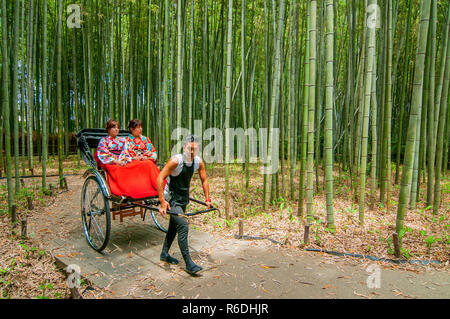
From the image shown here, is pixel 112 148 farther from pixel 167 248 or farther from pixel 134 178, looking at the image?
Result: pixel 167 248

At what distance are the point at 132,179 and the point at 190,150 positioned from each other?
0.64m

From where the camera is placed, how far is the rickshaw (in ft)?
7.07

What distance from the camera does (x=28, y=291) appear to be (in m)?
1.81

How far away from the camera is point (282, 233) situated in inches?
106

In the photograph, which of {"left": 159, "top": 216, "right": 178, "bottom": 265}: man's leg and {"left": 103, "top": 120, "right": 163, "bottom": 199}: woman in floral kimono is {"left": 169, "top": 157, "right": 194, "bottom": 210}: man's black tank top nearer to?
{"left": 159, "top": 216, "right": 178, "bottom": 265}: man's leg

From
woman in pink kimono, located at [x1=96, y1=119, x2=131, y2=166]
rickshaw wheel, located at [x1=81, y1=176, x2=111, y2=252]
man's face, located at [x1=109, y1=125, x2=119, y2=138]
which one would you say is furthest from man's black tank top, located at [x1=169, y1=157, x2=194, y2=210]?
man's face, located at [x1=109, y1=125, x2=119, y2=138]

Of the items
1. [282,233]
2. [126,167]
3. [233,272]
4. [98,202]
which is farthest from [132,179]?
[282,233]

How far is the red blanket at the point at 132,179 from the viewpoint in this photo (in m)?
2.18

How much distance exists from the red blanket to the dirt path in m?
0.54

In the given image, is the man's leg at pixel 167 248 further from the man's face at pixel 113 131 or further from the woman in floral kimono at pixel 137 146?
the man's face at pixel 113 131
